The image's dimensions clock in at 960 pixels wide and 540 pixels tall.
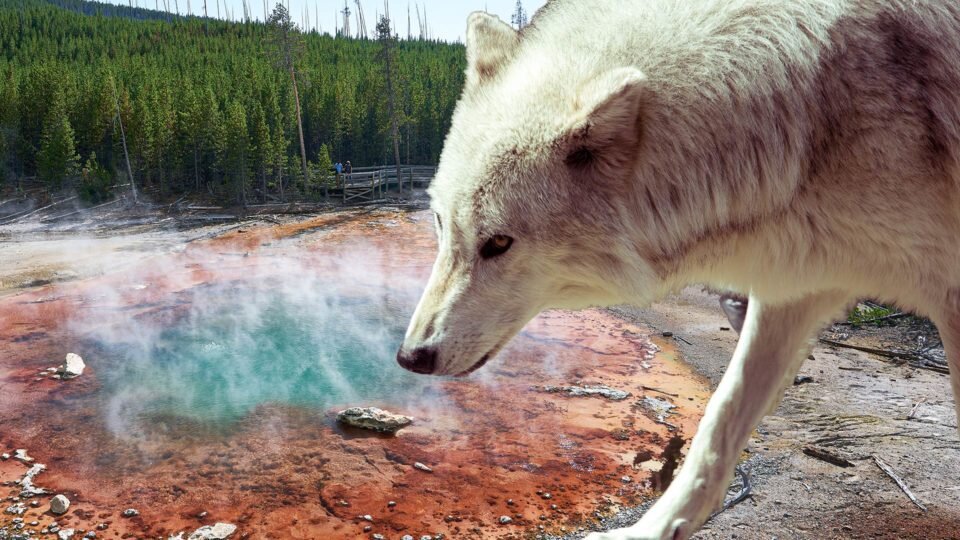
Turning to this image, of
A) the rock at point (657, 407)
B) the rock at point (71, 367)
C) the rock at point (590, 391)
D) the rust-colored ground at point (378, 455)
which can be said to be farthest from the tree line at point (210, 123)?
the rock at point (657, 407)

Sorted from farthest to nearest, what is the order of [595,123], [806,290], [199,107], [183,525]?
[199,107], [183,525], [806,290], [595,123]

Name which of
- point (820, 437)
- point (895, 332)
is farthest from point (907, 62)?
point (895, 332)

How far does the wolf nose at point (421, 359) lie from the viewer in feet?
4.94

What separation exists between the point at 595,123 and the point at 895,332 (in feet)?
35.9

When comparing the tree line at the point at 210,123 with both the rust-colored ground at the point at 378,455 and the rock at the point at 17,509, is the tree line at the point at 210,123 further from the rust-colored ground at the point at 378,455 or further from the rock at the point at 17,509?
the rock at the point at 17,509

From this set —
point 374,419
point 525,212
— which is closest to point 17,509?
point 374,419

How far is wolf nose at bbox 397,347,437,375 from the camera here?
1.50m

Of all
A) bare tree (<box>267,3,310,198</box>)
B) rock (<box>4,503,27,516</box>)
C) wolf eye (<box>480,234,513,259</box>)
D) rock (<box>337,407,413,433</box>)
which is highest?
bare tree (<box>267,3,310,198</box>)

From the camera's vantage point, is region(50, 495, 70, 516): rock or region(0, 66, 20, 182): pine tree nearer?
region(50, 495, 70, 516): rock

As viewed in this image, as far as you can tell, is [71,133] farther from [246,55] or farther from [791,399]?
[791,399]

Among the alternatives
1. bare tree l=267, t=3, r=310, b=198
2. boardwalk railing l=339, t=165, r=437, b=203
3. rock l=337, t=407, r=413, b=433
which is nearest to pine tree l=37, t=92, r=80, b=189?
bare tree l=267, t=3, r=310, b=198

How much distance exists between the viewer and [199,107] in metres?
26.0

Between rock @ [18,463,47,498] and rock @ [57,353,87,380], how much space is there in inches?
112

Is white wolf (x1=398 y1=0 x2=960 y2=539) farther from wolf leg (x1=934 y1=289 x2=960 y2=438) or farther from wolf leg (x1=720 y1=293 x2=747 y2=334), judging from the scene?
wolf leg (x1=720 y1=293 x2=747 y2=334)
